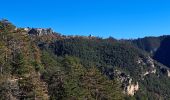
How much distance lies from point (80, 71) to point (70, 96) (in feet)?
70.1

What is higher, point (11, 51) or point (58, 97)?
point (11, 51)

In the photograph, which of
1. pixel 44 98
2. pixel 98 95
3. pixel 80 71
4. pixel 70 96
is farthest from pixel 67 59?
pixel 44 98

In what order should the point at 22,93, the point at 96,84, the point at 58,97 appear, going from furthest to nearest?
the point at 96,84
the point at 58,97
the point at 22,93

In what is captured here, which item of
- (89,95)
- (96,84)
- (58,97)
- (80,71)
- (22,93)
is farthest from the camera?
(80,71)

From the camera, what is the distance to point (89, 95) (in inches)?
3076

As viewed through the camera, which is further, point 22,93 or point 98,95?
point 98,95

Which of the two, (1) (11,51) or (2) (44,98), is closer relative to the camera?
(2) (44,98)

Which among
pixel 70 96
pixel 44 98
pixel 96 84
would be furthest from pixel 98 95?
pixel 44 98

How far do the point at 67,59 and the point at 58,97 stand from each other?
1266 inches

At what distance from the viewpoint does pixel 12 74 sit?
6900 cm

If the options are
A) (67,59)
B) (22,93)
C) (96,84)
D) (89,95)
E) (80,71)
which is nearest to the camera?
(22,93)

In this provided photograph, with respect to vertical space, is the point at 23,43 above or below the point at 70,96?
above

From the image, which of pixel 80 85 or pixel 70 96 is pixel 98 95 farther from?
pixel 70 96

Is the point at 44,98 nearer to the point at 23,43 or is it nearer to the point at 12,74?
the point at 12,74
